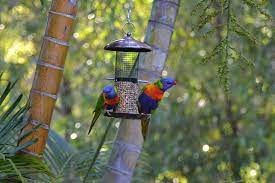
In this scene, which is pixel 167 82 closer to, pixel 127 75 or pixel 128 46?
pixel 128 46

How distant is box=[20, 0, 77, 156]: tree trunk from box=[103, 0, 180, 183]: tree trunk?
63 cm

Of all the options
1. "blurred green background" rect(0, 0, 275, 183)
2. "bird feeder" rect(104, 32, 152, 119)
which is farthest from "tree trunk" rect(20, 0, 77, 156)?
"blurred green background" rect(0, 0, 275, 183)

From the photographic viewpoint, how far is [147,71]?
312 centimetres

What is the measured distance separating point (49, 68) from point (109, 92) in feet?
0.96

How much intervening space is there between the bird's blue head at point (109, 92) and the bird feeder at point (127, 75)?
0.08 meters

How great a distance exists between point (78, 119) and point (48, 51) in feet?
10.5

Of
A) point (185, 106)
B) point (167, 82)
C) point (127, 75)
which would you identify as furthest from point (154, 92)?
point (185, 106)

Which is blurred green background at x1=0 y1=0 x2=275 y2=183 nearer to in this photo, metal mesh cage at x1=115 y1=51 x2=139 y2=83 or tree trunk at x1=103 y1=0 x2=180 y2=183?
tree trunk at x1=103 y1=0 x2=180 y2=183

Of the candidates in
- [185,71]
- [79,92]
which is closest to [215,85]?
[185,71]

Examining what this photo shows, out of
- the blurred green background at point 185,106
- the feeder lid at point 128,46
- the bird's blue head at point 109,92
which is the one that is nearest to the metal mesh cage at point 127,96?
the bird's blue head at point 109,92

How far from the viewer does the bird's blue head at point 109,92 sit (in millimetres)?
2473

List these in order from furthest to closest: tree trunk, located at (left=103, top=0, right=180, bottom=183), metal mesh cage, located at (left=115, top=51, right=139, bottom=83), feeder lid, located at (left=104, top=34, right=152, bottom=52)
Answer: tree trunk, located at (left=103, top=0, right=180, bottom=183)
metal mesh cage, located at (left=115, top=51, right=139, bottom=83)
feeder lid, located at (left=104, top=34, right=152, bottom=52)

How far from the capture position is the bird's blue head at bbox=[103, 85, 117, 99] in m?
2.47

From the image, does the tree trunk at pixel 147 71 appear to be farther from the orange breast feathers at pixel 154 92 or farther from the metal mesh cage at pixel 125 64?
the orange breast feathers at pixel 154 92
